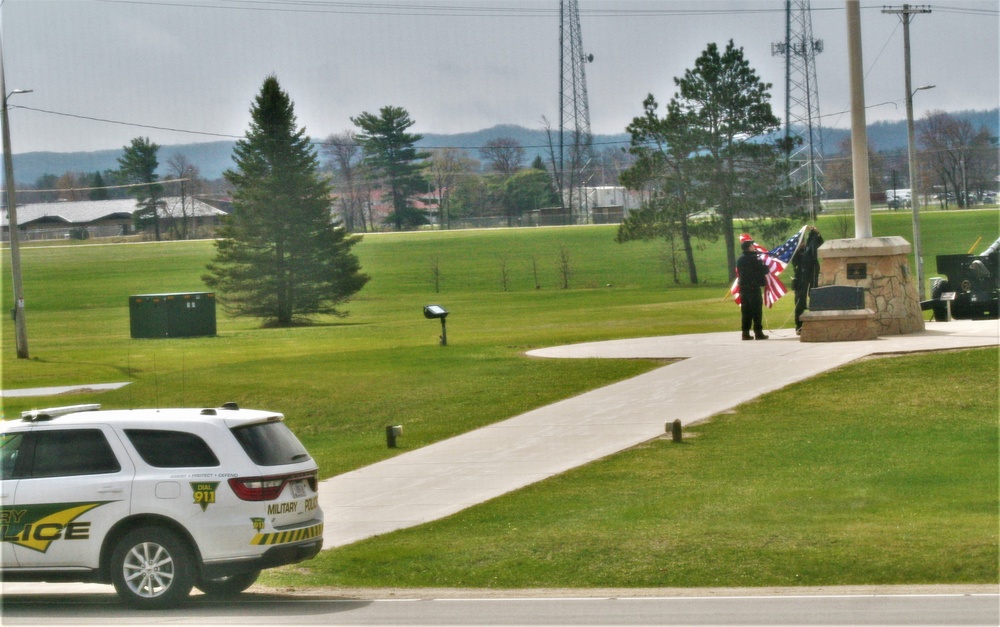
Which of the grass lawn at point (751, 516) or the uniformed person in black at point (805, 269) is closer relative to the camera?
the grass lawn at point (751, 516)

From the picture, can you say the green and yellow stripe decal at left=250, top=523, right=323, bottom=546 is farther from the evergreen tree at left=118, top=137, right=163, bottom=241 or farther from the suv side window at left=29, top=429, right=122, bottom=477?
the evergreen tree at left=118, top=137, right=163, bottom=241

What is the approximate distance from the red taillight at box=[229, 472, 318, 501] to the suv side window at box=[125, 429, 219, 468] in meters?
0.26

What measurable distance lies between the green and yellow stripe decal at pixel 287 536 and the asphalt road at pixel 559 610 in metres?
0.55

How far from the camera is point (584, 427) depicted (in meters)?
18.9

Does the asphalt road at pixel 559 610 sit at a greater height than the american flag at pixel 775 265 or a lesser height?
lesser

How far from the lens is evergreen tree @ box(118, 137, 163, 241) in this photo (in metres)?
97.1

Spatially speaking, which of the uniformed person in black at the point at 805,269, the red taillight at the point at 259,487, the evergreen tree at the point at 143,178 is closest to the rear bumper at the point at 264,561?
the red taillight at the point at 259,487

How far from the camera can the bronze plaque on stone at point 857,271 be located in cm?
2492

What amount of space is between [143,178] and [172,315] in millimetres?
56949

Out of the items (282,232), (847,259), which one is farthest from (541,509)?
(282,232)

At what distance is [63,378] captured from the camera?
3453 centimetres

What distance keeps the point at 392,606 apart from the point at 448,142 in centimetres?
17194

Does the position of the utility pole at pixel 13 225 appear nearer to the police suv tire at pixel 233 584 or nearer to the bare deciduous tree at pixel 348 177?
the police suv tire at pixel 233 584

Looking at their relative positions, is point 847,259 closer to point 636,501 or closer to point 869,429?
point 869,429
